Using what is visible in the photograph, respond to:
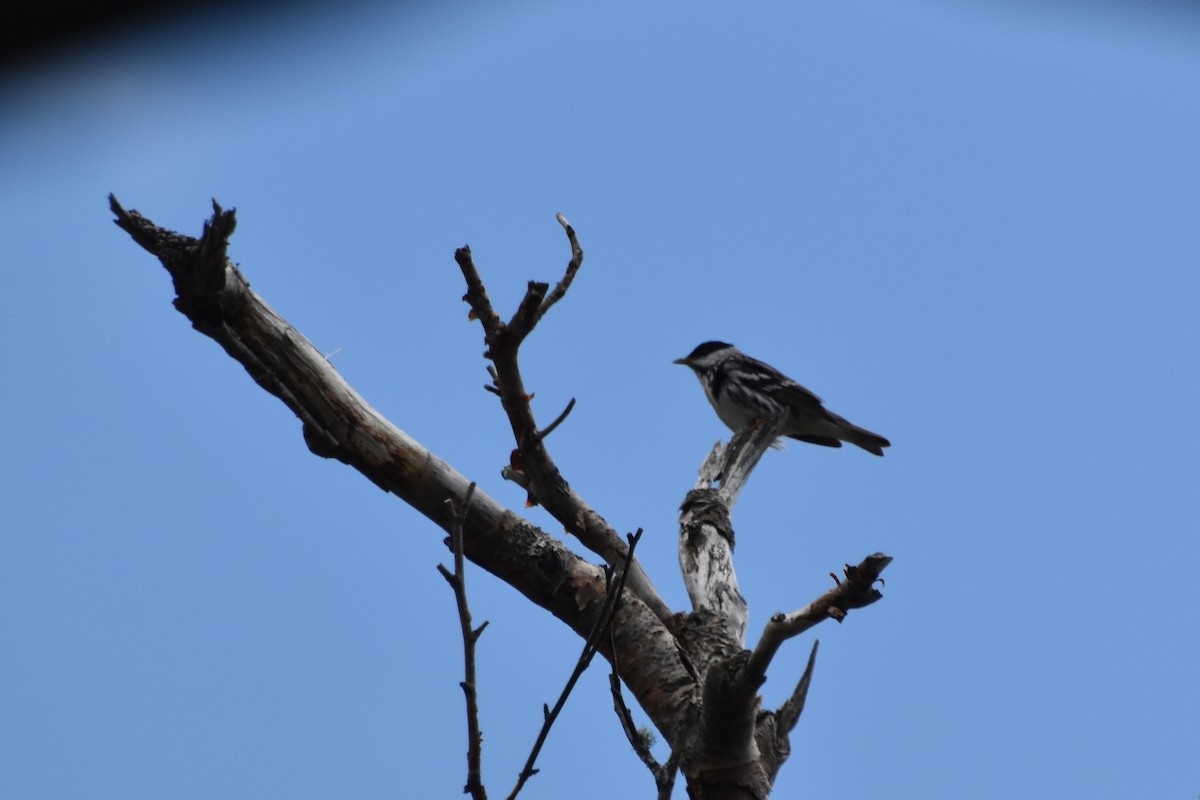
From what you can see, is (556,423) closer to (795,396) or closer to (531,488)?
(531,488)

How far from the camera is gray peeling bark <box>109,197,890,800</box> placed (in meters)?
4.19

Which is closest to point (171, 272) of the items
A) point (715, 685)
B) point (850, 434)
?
point (715, 685)

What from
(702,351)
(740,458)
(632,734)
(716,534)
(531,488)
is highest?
(702,351)

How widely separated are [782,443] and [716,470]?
2.60 metres

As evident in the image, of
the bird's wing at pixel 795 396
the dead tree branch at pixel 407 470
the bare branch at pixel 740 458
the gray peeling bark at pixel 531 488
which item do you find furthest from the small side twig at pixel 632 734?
the bird's wing at pixel 795 396

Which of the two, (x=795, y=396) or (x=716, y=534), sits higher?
(x=795, y=396)

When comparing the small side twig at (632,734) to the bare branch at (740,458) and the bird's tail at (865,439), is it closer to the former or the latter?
the bare branch at (740,458)

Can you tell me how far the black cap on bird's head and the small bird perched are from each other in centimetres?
33

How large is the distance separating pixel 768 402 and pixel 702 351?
179 centimetres

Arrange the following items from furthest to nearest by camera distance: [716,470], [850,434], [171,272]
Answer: [850,434]
[716,470]
[171,272]

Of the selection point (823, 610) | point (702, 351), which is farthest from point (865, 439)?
point (823, 610)

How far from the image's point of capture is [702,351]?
10.7 meters

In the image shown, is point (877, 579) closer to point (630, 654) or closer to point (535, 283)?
point (630, 654)

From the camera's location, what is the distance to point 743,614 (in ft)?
16.3
